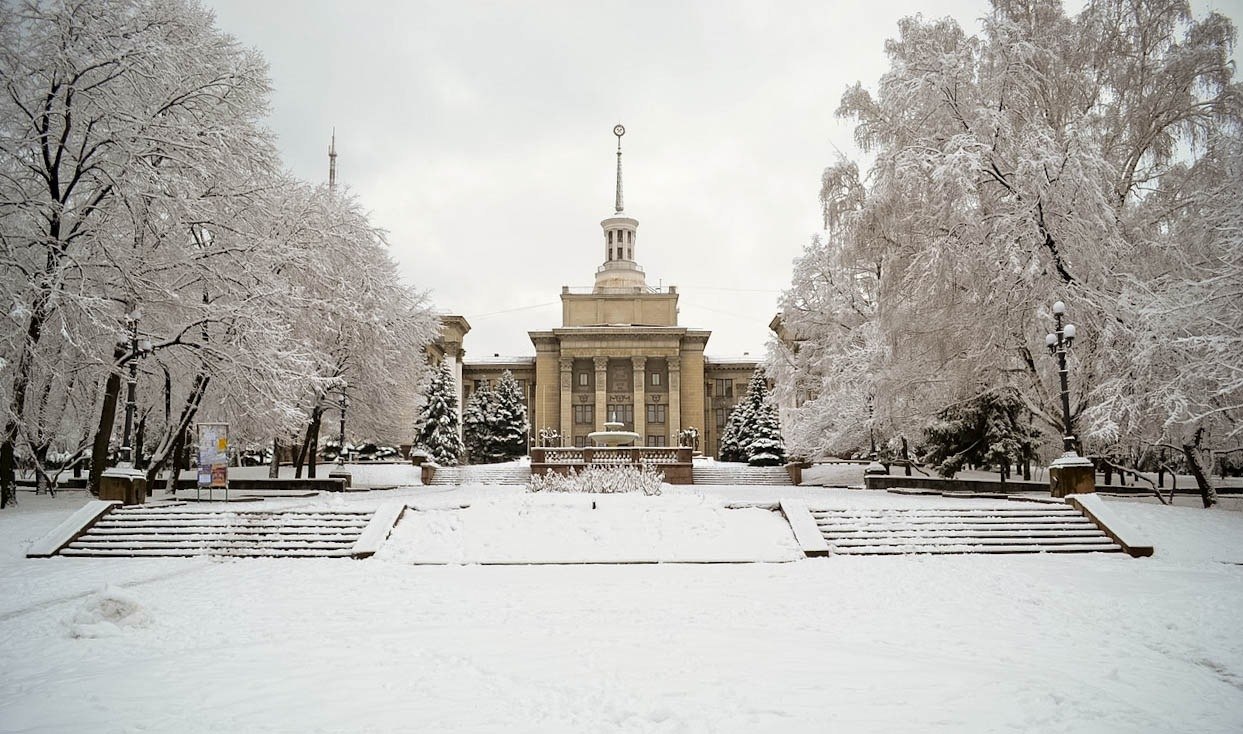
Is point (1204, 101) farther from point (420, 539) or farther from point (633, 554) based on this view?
point (420, 539)

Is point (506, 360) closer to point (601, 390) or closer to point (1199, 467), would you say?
point (601, 390)

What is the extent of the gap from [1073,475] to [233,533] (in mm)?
16862

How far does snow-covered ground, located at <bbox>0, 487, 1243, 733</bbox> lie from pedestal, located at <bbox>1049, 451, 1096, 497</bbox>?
10.9 ft

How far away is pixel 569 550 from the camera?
14.8m

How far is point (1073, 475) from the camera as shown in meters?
17.3

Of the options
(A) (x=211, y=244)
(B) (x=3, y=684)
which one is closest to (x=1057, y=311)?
(B) (x=3, y=684)

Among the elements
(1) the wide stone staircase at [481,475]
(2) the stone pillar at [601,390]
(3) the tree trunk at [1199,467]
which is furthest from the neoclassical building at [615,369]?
(3) the tree trunk at [1199,467]

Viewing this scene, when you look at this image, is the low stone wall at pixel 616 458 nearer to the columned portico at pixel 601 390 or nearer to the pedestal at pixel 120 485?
the pedestal at pixel 120 485

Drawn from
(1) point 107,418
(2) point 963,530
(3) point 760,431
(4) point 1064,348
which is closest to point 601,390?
(3) point 760,431

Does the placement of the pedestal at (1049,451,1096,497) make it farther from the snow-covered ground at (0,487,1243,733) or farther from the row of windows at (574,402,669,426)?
the row of windows at (574,402,669,426)

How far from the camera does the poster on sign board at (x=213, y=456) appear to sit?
20.1 meters

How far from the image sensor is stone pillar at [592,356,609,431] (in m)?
71.0

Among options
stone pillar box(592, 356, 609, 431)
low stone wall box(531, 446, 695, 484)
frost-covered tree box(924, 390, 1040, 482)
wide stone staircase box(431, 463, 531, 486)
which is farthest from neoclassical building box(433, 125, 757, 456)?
frost-covered tree box(924, 390, 1040, 482)

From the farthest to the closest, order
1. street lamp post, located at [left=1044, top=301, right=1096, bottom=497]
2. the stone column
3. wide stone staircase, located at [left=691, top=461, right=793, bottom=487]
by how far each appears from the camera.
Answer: the stone column, wide stone staircase, located at [left=691, top=461, right=793, bottom=487], street lamp post, located at [left=1044, top=301, right=1096, bottom=497]
